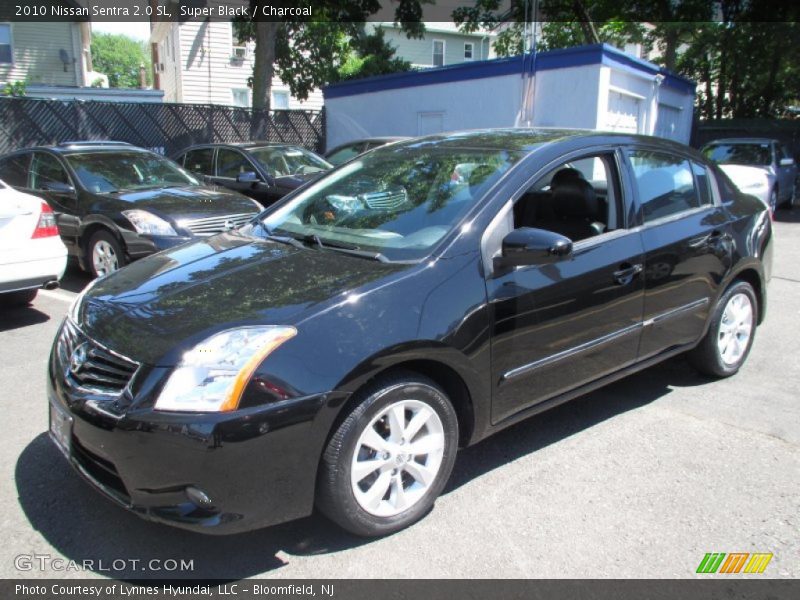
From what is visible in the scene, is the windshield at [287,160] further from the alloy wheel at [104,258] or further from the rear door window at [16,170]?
the alloy wheel at [104,258]

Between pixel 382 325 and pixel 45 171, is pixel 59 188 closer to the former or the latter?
pixel 45 171

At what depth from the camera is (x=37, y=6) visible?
24.5 metres

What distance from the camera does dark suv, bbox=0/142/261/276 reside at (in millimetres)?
6609

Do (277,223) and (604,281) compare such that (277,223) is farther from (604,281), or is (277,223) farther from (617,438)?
(617,438)

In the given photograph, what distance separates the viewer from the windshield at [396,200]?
3.28m

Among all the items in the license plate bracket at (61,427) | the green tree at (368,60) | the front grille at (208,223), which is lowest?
the license plate bracket at (61,427)

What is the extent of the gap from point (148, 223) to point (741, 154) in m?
12.8

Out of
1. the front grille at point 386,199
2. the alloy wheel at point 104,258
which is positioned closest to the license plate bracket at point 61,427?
the front grille at point 386,199

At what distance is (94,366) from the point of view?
275 centimetres

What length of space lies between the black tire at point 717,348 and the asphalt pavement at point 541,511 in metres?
0.24

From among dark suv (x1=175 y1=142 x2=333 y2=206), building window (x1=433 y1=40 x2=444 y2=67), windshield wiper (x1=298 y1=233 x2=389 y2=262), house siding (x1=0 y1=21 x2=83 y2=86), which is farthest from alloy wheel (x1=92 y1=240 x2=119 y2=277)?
building window (x1=433 y1=40 x2=444 y2=67)

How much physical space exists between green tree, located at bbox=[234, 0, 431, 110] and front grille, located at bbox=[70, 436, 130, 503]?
1538cm

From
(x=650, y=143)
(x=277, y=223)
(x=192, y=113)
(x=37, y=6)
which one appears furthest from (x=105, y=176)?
(x=37, y=6)

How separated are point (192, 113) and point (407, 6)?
733cm
